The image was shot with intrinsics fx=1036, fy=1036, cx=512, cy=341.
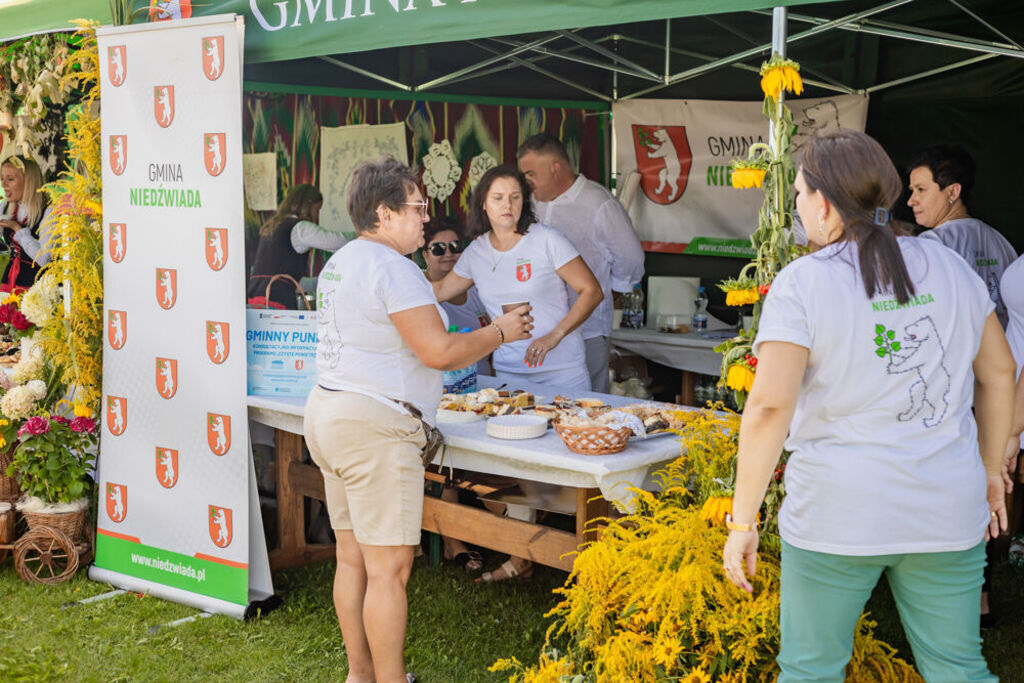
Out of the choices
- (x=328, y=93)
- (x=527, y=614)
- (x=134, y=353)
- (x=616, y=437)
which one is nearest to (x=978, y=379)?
(x=616, y=437)


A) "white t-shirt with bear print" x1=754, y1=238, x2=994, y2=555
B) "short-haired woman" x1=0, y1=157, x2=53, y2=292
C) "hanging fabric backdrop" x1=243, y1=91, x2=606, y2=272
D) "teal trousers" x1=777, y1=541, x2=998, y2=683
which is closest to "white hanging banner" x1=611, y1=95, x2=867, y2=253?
"hanging fabric backdrop" x1=243, y1=91, x2=606, y2=272

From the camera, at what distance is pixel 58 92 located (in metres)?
4.66

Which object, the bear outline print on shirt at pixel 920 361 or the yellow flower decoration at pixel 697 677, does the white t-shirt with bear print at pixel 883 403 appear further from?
the yellow flower decoration at pixel 697 677

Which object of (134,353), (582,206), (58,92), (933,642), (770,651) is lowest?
(770,651)

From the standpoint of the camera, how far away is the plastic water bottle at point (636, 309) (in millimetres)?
6129

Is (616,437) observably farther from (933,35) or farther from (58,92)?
(58,92)

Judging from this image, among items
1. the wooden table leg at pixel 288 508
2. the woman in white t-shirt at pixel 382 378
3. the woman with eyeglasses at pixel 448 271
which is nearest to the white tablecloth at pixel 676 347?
the woman with eyeglasses at pixel 448 271

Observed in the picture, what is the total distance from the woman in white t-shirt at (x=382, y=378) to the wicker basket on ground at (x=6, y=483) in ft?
6.89

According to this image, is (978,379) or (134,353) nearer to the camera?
(978,379)

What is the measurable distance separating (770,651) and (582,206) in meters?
3.14

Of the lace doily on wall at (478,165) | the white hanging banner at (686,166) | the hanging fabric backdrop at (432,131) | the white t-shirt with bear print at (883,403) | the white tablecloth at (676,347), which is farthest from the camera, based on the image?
the lace doily on wall at (478,165)

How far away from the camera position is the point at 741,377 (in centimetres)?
230

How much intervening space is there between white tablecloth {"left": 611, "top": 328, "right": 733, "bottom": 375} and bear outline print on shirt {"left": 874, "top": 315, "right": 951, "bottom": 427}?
362 cm

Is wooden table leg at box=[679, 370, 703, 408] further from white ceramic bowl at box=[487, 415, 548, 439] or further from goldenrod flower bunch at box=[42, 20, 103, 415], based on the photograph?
goldenrod flower bunch at box=[42, 20, 103, 415]
